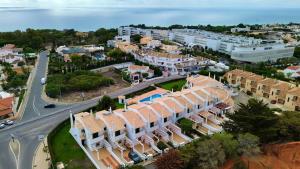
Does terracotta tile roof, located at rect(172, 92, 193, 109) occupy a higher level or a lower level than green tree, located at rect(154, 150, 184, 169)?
higher

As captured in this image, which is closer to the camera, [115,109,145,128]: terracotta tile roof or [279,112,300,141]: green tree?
[279,112,300,141]: green tree

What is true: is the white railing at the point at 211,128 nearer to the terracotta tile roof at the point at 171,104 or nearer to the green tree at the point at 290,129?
the terracotta tile roof at the point at 171,104

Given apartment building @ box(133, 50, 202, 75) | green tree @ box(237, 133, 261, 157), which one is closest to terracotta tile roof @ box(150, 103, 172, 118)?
green tree @ box(237, 133, 261, 157)

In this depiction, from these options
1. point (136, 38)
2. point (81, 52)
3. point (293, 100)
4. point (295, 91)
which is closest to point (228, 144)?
point (293, 100)

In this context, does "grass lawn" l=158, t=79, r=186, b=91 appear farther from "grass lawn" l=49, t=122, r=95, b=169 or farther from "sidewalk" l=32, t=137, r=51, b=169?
"sidewalk" l=32, t=137, r=51, b=169

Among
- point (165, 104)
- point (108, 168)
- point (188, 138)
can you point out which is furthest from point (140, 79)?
point (108, 168)

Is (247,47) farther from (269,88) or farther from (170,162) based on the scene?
(170,162)
